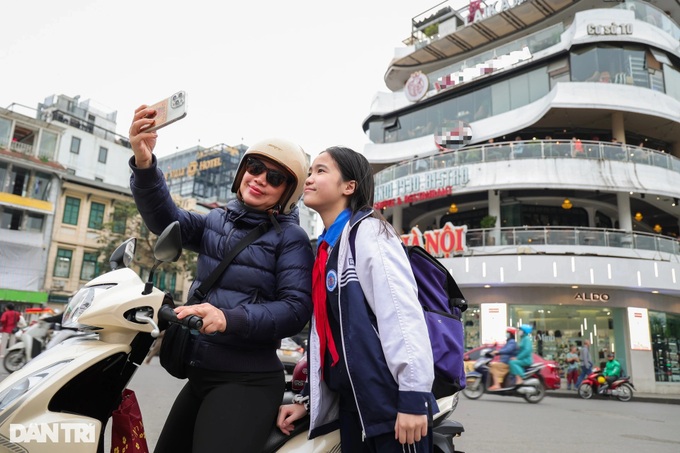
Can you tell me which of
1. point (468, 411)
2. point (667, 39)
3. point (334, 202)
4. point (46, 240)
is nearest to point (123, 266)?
point (334, 202)

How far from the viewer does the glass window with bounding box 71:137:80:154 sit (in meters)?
33.0

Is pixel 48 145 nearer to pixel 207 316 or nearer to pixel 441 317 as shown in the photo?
pixel 207 316

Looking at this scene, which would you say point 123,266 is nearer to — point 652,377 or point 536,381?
point 536,381

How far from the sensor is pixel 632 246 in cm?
1892

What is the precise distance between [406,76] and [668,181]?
53.2 ft

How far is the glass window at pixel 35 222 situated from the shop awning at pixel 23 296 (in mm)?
3503

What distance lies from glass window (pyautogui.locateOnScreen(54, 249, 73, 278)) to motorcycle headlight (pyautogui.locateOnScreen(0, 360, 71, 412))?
99.3 feet

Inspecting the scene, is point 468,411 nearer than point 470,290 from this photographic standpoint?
Yes

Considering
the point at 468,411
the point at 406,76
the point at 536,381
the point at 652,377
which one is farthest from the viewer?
the point at 406,76

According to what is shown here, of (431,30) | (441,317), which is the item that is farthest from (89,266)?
(441,317)

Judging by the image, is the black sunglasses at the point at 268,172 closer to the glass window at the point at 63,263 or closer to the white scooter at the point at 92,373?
the white scooter at the point at 92,373

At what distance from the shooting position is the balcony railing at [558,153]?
1956 centimetres

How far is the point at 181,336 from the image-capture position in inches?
75.0

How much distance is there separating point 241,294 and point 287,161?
61 cm
